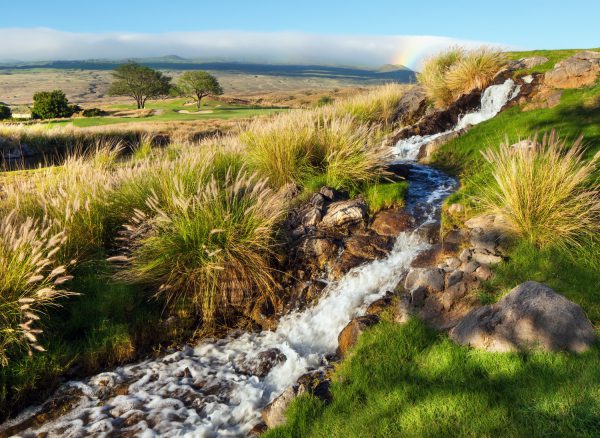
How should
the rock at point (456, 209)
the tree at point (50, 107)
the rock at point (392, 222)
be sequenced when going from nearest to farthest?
the rock at point (456, 209)
the rock at point (392, 222)
the tree at point (50, 107)

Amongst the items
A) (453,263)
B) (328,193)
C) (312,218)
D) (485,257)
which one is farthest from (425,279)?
(328,193)

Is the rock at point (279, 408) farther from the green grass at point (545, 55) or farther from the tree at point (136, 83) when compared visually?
the tree at point (136, 83)

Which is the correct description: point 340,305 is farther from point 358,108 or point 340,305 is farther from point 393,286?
point 358,108

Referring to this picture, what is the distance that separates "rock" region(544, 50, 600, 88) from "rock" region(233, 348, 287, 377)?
1309cm

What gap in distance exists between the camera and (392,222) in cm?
820

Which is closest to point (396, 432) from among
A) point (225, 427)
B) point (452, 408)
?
point (452, 408)

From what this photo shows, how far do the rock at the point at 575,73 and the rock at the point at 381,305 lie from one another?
455 inches

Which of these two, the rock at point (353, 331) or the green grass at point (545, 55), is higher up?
the green grass at point (545, 55)

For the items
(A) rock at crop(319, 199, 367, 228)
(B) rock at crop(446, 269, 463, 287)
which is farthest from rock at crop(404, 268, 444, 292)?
(A) rock at crop(319, 199, 367, 228)

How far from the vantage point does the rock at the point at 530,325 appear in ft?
13.3

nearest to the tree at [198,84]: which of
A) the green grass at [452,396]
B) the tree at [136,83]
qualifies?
the tree at [136,83]

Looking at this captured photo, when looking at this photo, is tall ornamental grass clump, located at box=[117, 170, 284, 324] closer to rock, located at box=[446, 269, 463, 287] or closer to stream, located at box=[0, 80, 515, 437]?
stream, located at box=[0, 80, 515, 437]

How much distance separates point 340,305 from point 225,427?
249cm

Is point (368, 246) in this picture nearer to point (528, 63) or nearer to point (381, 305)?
point (381, 305)
